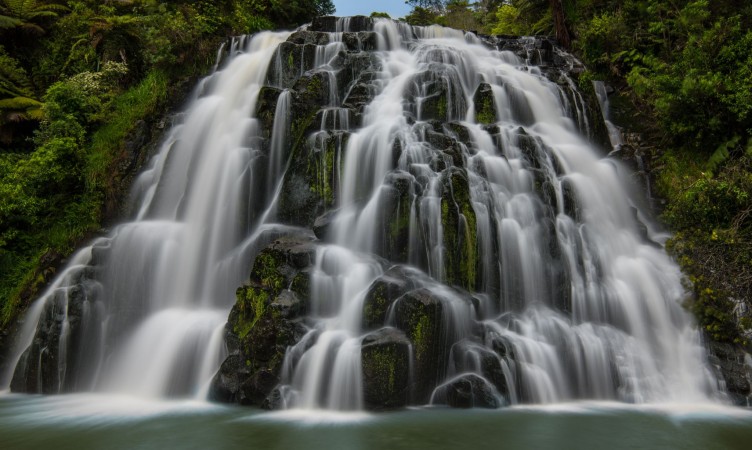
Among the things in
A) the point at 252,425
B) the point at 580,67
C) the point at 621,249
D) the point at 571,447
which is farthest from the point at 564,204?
the point at 580,67

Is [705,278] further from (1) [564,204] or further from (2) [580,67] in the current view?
(2) [580,67]

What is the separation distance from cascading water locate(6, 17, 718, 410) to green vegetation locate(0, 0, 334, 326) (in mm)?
1189

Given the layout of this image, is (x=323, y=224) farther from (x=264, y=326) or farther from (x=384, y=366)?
(x=384, y=366)

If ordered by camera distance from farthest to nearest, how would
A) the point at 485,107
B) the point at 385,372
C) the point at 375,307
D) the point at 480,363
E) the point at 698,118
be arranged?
1. the point at 485,107
2. the point at 698,118
3. the point at 375,307
4. the point at 480,363
5. the point at 385,372

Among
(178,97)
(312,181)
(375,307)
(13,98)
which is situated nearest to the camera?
(375,307)

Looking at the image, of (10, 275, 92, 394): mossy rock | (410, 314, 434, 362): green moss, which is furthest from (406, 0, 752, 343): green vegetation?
(10, 275, 92, 394): mossy rock

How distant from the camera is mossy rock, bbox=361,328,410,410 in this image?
6.46m

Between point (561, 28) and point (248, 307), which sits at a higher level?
point (561, 28)

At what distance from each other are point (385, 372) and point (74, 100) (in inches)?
435

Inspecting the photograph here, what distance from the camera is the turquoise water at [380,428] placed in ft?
17.3

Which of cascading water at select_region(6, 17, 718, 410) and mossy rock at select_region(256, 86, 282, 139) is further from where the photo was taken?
mossy rock at select_region(256, 86, 282, 139)

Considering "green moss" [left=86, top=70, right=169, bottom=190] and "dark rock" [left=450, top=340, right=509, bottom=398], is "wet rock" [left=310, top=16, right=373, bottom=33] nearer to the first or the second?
"green moss" [left=86, top=70, right=169, bottom=190]

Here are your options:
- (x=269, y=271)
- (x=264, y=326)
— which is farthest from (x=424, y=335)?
(x=269, y=271)

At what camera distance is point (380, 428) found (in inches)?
225
